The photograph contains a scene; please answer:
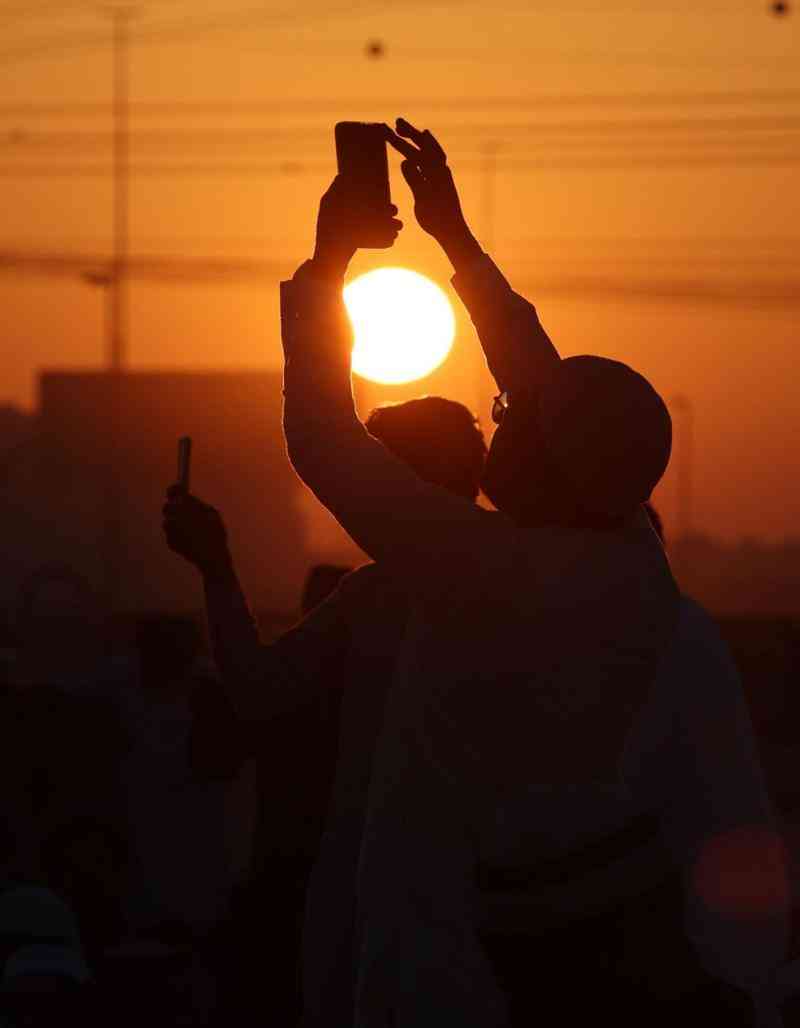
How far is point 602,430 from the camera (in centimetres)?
317

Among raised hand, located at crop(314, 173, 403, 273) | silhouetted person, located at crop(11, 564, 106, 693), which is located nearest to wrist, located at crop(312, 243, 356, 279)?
raised hand, located at crop(314, 173, 403, 273)

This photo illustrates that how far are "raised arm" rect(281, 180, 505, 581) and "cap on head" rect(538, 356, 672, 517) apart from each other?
151 millimetres

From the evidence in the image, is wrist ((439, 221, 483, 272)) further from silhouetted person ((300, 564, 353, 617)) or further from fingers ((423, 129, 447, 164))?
silhouetted person ((300, 564, 353, 617))

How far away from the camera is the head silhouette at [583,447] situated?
125 inches

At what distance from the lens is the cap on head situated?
3.17 metres

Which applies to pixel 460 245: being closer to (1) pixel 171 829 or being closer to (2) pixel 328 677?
(2) pixel 328 677

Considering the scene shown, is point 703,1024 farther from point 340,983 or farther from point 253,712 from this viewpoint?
point 253,712

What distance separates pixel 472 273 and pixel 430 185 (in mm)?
174

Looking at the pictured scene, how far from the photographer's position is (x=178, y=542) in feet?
13.4

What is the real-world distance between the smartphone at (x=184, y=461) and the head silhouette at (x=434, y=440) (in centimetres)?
63

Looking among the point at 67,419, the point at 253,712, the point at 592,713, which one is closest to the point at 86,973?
the point at 253,712

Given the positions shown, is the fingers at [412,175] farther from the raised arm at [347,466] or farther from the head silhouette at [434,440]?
the head silhouette at [434,440]

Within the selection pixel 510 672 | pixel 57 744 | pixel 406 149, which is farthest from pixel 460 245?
pixel 57 744

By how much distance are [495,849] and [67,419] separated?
80.1 metres
